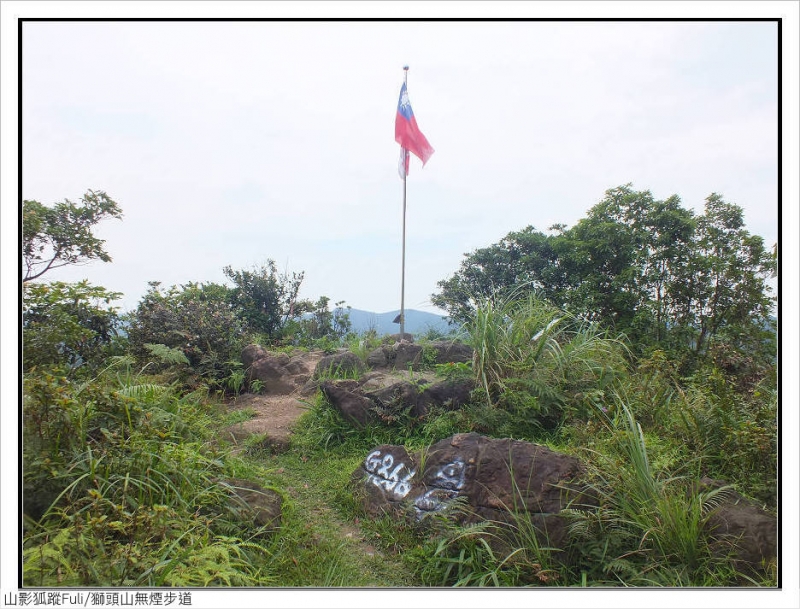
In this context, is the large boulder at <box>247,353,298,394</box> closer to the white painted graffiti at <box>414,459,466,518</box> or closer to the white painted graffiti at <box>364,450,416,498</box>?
the white painted graffiti at <box>364,450,416,498</box>

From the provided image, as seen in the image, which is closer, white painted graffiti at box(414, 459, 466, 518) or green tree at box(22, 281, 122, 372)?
white painted graffiti at box(414, 459, 466, 518)

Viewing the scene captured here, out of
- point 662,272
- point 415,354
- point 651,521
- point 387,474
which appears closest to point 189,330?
point 415,354

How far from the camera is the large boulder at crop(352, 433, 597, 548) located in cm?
326

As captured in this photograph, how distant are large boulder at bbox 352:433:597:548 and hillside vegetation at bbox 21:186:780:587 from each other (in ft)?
0.33

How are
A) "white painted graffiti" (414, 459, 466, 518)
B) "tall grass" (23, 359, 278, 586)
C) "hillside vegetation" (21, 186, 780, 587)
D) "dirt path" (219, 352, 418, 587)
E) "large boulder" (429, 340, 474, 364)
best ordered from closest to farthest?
"tall grass" (23, 359, 278, 586) → "hillside vegetation" (21, 186, 780, 587) → "dirt path" (219, 352, 418, 587) → "white painted graffiti" (414, 459, 466, 518) → "large boulder" (429, 340, 474, 364)

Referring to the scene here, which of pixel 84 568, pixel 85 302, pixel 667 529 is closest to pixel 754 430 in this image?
pixel 667 529

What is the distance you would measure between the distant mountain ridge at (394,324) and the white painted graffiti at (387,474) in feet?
18.4

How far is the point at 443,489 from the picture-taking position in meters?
3.50

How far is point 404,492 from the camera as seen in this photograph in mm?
3676

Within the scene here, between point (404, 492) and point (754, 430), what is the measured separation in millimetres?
2367

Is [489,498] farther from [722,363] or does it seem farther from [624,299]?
[624,299]

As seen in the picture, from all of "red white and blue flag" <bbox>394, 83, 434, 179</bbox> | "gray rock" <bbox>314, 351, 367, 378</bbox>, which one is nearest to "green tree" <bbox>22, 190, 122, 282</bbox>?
"gray rock" <bbox>314, 351, 367, 378</bbox>

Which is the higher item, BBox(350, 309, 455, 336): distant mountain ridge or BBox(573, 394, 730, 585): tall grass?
BBox(350, 309, 455, 336): distant mountain ridge

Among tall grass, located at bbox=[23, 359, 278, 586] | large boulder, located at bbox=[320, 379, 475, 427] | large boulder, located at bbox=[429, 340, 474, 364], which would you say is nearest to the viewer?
tall grass, located at bbox=[23, 359, 278, 586]
